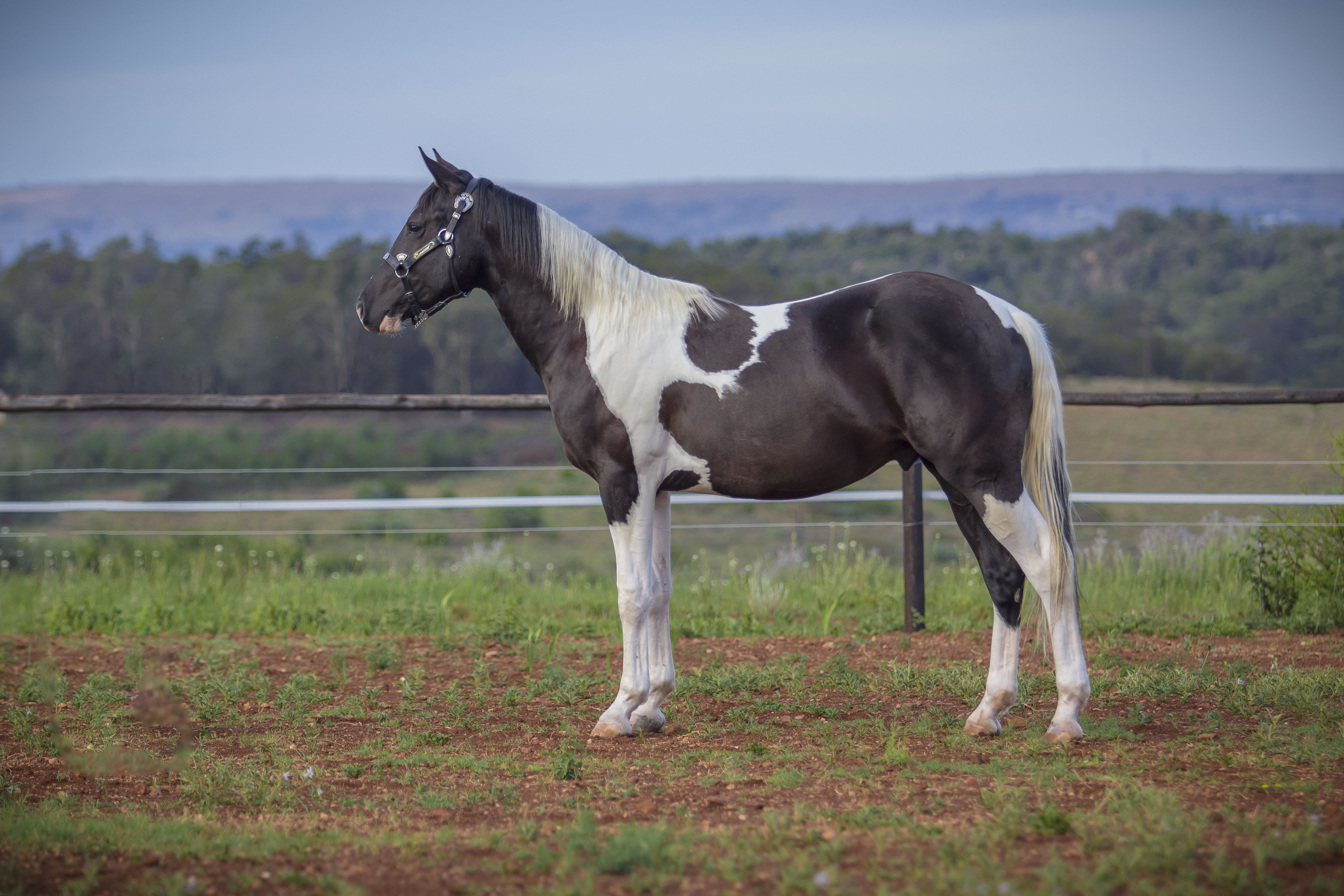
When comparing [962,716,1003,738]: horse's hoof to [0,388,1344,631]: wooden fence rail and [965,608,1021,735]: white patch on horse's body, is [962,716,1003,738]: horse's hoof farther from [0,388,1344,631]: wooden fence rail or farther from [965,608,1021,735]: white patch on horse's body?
[0,388,1344,631]: wooden fence rail

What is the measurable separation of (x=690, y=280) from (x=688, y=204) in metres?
69.9

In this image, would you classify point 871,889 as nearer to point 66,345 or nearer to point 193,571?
point 193,571

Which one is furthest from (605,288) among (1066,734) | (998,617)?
(1066,734)

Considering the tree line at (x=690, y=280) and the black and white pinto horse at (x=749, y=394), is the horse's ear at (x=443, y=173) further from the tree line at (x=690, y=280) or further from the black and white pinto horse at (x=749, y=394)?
the tree line at (x=690, y=280)

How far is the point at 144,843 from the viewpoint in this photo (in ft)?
9.84

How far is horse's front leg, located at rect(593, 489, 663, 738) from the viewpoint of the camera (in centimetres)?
426

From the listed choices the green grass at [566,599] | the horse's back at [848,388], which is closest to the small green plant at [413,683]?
the green grass at [566,599]

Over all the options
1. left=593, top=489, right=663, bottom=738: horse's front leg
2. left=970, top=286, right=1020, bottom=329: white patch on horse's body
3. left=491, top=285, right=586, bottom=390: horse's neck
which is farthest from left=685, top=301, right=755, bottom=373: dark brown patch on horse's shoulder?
left=970, top=286, right=1020, bottom=329: white patch on horse's body

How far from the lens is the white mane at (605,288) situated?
4387 millimetres

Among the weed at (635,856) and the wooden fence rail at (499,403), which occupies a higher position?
the wooden fence rail at (499,403)

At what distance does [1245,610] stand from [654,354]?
4.67m

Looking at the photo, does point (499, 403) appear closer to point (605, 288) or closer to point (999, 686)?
point (605, 288)

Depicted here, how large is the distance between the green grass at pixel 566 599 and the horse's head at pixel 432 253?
2252 mm

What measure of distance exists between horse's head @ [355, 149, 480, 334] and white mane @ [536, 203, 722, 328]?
1.13 feet
